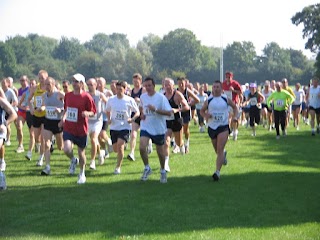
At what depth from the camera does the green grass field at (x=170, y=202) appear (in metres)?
7.49

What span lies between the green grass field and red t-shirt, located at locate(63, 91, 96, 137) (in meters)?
1.03

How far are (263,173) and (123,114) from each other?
320 cm

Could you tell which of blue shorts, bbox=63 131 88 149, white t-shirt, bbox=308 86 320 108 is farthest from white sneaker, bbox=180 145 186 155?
white t-shirt, bbox=308 86 320 108

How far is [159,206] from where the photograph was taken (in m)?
8.94

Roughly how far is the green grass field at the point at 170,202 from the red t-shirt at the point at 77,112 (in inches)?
40.4

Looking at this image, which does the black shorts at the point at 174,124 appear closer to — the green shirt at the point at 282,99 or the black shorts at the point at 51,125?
the black shorts at the point at 51,125

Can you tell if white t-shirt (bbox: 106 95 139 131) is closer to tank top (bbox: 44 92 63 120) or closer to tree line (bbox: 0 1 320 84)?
tank top (bbox: 44 92 63 120)

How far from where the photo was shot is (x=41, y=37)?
478ft

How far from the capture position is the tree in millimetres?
70688

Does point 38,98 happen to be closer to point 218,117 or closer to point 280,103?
point 218,117

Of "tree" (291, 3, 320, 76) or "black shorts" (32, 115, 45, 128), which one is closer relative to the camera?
"black shorts" (32, 115, 45, 128)

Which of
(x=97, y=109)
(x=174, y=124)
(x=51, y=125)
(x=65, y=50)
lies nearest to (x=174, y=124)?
(x=174, y=124)

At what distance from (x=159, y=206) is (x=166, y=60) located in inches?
4009

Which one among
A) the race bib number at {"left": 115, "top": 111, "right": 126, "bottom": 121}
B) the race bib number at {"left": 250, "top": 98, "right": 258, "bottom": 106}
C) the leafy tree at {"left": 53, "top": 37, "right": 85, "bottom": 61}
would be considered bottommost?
the race bib number at {"left": 115, "top": 111, "right": 126, "bottom": 121}
